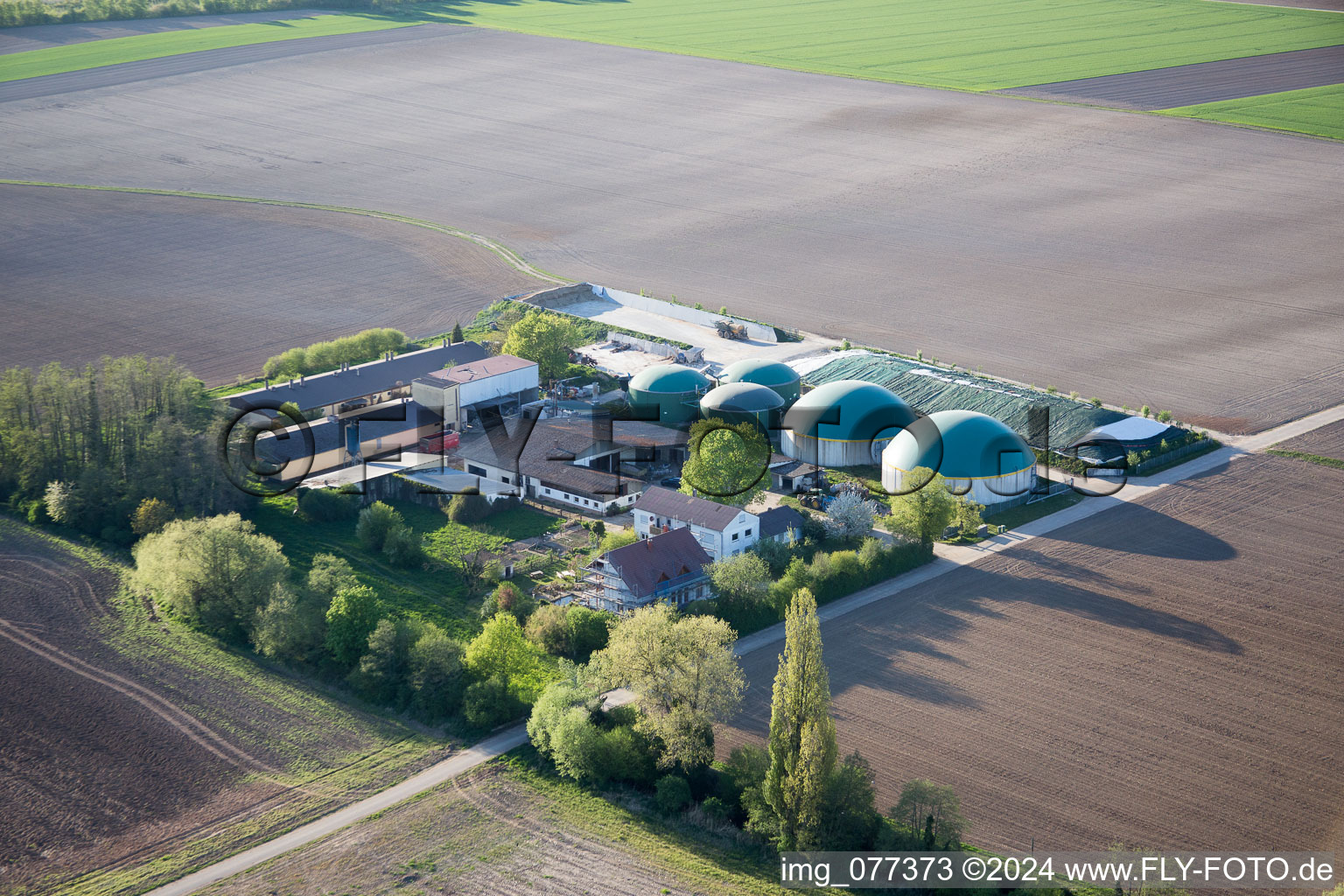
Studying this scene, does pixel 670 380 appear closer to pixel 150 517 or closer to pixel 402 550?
pixel 402 550

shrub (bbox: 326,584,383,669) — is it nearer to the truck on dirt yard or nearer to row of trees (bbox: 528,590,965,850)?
row of trees (bbox: 528,590,965,850)

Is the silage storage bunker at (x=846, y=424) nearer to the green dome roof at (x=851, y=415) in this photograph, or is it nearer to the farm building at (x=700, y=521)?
the green dome roof at (x=851, y=415)

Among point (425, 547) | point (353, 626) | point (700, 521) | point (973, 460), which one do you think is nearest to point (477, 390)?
point (425, 547)

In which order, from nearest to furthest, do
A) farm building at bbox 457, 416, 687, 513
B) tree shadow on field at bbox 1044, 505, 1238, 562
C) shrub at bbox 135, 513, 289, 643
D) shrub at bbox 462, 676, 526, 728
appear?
shrub at bbox 462, 676, 526, 728
shrub at bbox 135, 513, 289, 643
tree shadow on field at bbox 1044, 505, 1238, 562
farm building at bbox 457, 416, 687, 513

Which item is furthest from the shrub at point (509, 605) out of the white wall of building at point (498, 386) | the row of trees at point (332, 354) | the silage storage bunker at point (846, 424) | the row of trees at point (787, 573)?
the row of trees at point (332, 354)

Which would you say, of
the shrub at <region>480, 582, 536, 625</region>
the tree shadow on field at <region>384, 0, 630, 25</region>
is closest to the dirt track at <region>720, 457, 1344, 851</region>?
the shrub at <region>480, 582, 536, 625</region>

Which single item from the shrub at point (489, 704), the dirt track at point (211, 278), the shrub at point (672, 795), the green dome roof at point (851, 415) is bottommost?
the shrub at point (672, 795)
